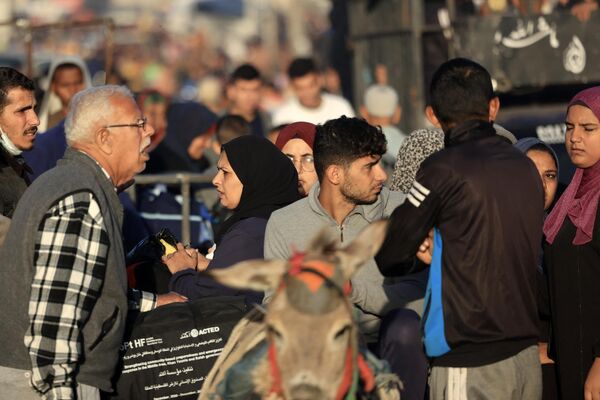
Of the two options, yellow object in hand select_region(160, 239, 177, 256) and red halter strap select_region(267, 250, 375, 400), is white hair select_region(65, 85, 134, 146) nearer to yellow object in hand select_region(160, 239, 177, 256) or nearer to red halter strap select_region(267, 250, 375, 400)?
yellow object in hand select_region(160, 239, 177, 256)

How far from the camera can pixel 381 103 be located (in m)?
12.0

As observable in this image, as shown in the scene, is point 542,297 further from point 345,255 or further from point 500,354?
point 345,255

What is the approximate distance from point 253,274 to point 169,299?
1970 millimetres

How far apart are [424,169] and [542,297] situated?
5.09 ft

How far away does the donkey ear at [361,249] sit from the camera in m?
4.84

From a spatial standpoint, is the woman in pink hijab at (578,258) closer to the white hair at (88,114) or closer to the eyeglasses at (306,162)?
the eyeglasses at (306,162)

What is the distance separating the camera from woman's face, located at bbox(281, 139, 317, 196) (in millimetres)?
8414

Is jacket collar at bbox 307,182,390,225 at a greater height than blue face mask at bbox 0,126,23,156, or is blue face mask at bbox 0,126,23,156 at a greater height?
blue face mask at bbox 0,126,23,156

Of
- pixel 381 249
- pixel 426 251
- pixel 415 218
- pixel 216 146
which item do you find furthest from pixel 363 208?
pixel 216 146

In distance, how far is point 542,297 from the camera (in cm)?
685

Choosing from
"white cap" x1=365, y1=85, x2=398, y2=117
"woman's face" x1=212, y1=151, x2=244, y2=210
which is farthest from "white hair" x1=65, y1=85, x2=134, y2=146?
"white cap" x1=365, y1=85, x2=398, y2=117

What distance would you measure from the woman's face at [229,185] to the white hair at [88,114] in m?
1.32

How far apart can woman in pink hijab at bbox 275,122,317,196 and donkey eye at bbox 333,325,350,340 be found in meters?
3.64

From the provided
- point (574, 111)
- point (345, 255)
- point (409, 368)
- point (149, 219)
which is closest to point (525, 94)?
point (149, 219)
